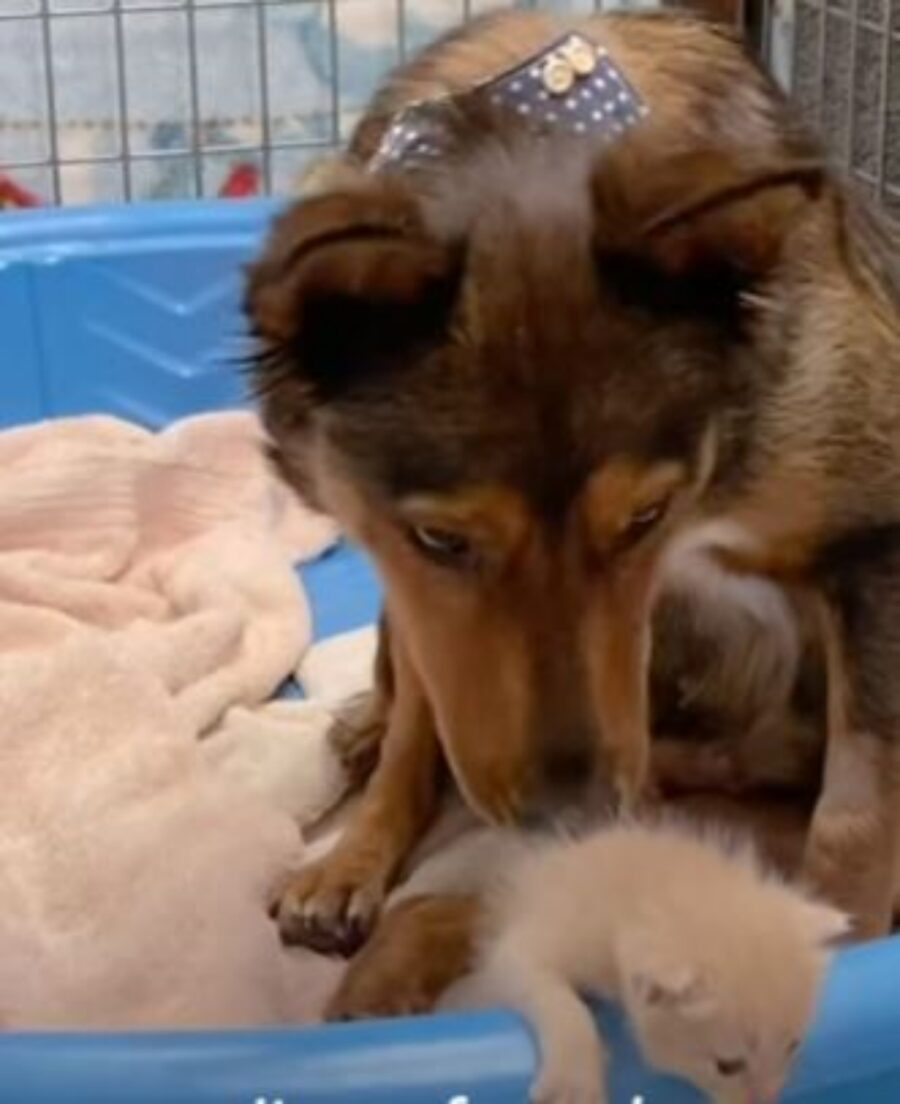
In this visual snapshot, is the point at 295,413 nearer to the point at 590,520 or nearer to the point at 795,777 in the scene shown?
the point at 590,520

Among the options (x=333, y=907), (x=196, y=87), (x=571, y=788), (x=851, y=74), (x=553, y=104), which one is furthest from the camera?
(x=196, y=87)

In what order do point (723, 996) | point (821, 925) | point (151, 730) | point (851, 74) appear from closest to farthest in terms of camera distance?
point (723, 996)
point (821, 925)
point (151, 730)
point (851, 74)

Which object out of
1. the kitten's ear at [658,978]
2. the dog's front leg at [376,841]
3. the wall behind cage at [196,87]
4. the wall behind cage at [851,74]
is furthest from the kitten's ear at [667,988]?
the wall behind cage at [196,87]

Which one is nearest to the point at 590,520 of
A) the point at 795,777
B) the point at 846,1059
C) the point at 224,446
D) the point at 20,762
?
the point at 846,1059

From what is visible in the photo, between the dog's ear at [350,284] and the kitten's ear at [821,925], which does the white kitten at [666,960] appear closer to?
the kitten's ear at [821,925]

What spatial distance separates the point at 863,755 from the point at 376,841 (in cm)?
42

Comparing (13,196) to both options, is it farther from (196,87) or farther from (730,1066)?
(730,1066)

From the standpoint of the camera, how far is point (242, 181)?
11.1 feet

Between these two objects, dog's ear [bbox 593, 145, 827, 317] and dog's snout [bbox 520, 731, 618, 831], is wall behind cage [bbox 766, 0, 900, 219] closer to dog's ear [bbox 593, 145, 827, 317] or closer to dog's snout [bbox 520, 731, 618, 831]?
dog's ear [bbox 593, 145, 827, 317]

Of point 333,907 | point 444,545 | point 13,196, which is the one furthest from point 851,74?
point 444,545

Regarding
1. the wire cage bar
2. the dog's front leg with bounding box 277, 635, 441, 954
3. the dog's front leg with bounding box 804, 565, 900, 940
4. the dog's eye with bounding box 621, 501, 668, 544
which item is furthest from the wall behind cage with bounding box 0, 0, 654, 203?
the dog's eye with bounding box 621, 501, 668, 544

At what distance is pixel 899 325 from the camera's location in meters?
1.92

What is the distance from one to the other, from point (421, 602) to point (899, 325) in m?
0.46

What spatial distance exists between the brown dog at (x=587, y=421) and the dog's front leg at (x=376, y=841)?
29 centimetres
